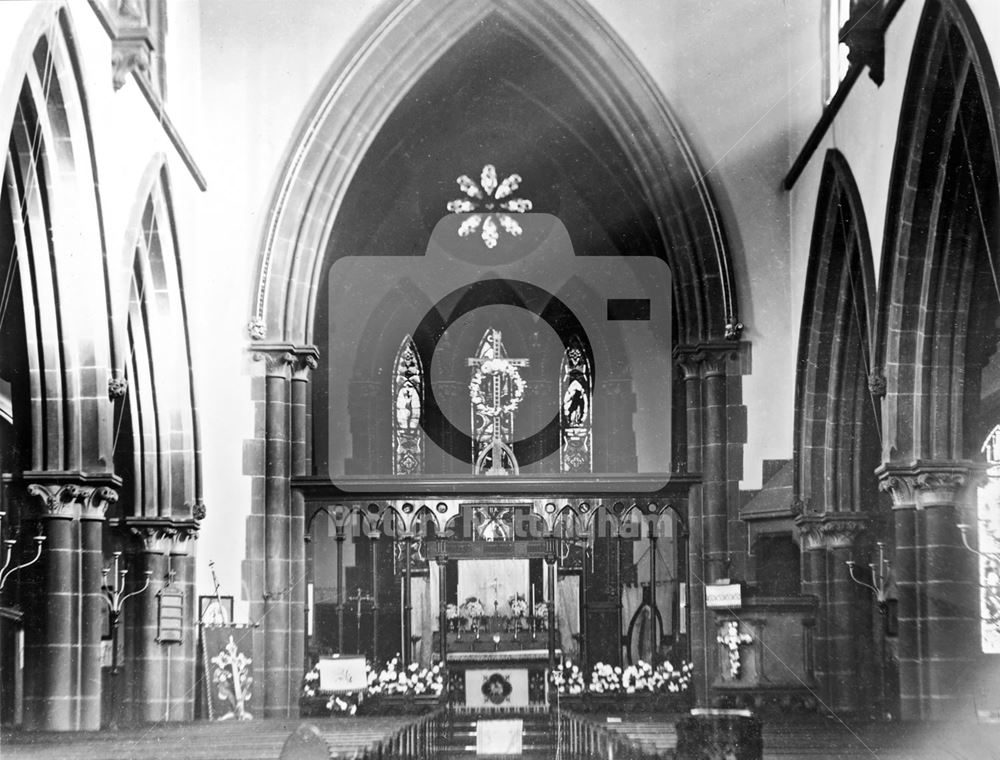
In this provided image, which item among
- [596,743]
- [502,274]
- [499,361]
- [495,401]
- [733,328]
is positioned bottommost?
[596,743]

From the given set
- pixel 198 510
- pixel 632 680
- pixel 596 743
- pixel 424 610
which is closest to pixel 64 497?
pixel 198 510

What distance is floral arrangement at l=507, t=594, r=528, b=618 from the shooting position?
17016 mm

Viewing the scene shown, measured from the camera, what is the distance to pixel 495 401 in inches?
730

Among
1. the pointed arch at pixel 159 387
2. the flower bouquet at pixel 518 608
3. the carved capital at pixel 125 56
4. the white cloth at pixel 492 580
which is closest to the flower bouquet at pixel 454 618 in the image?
the white cloth at pixel 492 580

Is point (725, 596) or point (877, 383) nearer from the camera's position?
point (877, 383)

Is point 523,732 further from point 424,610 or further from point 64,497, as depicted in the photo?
point 64,497

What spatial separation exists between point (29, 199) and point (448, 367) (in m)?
8.40

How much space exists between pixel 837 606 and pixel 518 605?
473 centimetres

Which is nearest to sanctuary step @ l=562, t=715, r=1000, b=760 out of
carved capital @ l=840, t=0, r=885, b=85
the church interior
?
the church interior

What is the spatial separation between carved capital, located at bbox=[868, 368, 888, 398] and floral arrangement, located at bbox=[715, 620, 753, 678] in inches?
104

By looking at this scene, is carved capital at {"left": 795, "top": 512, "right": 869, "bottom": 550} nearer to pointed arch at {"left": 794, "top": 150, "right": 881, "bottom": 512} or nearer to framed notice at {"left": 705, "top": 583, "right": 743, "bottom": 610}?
pointed arch at {"left": 794, "top": 150, "right": 881, "bottom": 512}

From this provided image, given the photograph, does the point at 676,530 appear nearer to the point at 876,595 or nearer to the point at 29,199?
the point at 876,595

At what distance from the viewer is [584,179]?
17.3m

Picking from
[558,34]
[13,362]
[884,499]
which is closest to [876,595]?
[884,499]
